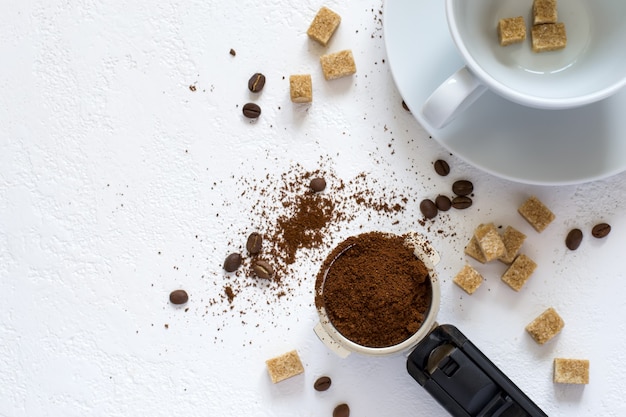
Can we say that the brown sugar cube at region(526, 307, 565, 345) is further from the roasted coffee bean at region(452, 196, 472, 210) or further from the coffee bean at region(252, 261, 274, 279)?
the coffee bean at region(252, 261, 274, 279)

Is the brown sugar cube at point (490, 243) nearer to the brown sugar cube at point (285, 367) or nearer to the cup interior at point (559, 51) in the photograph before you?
the cup interior at point (559, 51)

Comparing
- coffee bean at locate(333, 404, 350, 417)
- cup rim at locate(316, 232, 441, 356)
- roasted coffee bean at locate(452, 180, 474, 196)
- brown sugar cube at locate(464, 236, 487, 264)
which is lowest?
coffee bean at locate(333, 404, 350, 417)

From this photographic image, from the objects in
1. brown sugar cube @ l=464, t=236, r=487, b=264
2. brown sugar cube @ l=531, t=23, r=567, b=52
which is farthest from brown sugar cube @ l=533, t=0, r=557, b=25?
brown sugar cube @ l=464, t=236, r=487, b=264

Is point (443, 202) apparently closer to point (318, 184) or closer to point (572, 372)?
point (318, 184)

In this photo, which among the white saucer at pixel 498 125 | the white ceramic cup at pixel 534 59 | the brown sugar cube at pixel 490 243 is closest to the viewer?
the white ceramic cup at pixel 534 59

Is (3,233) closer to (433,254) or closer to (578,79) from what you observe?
(433,254)

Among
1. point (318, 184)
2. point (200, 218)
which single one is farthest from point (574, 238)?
point (200, 218)

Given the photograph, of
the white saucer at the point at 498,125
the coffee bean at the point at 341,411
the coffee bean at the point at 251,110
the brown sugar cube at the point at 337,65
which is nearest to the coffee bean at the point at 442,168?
the white saucer at the point at 498,125
